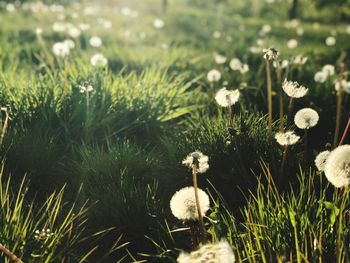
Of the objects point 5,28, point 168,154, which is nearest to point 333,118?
point 168,154

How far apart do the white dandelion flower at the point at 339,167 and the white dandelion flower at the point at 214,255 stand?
51cm

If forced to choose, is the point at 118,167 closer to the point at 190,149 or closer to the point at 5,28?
the point at 190,149

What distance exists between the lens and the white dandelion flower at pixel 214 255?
1.52 meters

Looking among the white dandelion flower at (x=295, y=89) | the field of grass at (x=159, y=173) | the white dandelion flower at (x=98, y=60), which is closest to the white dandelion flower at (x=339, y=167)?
the field of grass at (x=159, y=173)

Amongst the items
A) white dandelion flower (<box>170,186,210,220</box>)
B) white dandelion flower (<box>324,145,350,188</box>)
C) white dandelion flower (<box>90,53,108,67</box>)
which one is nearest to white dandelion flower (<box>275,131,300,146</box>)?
white dandelion flower (<box>324,145,350,188</box>)

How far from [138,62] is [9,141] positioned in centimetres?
316

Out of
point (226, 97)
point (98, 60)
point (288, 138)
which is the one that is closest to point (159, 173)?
point (226, 97)

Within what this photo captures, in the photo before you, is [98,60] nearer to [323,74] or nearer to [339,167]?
[323,74]

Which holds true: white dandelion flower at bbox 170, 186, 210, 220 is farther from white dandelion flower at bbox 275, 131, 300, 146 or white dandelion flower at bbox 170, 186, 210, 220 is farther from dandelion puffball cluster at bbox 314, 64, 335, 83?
dandelion puffball cluster at bbox 314, 64, 335, 83

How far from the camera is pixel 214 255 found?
1.56 m

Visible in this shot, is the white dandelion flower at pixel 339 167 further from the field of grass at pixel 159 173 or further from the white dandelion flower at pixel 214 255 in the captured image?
the white dandelion flower at pixel 214 255

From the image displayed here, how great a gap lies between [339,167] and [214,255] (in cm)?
60

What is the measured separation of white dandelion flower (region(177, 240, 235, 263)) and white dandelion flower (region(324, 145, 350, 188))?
508 millimetres

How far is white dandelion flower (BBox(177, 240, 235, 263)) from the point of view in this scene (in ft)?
4.99
